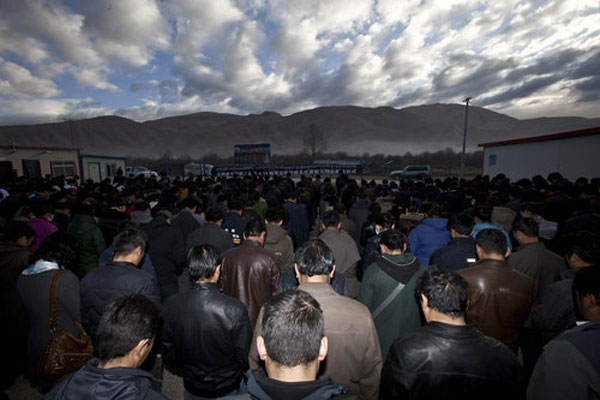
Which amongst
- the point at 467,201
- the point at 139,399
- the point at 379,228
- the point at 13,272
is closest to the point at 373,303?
the point at 379,228

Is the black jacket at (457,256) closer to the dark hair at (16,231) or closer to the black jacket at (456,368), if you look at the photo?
the black jacket at (456,368)

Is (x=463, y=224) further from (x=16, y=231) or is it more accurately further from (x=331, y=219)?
(x=16, y=231)

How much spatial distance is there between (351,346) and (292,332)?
0.84 m

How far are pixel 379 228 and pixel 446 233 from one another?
925mm

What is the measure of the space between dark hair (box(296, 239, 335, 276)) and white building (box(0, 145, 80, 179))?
1705cm

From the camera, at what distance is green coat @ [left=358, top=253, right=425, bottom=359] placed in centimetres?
249

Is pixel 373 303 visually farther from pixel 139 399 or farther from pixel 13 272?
pixel 13 272

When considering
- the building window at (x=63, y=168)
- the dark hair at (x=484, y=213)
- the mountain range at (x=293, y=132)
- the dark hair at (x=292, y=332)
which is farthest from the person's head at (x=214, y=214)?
the mountain range at (x=293, y=132)

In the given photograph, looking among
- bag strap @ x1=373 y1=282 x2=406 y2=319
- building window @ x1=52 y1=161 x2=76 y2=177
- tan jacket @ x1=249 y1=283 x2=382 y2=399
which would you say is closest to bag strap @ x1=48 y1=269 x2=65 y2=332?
tan jacket @ x1=249 y1=283 x2=382 y2=399

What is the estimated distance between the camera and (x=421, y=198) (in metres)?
6.97

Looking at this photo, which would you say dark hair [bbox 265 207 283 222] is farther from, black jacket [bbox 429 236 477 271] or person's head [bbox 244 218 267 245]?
black jacket [bbox 429 236 477 271]

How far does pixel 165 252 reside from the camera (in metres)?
3.84

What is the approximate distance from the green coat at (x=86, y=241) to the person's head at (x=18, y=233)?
431 mm

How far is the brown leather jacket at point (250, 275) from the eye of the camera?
3.14 meters
